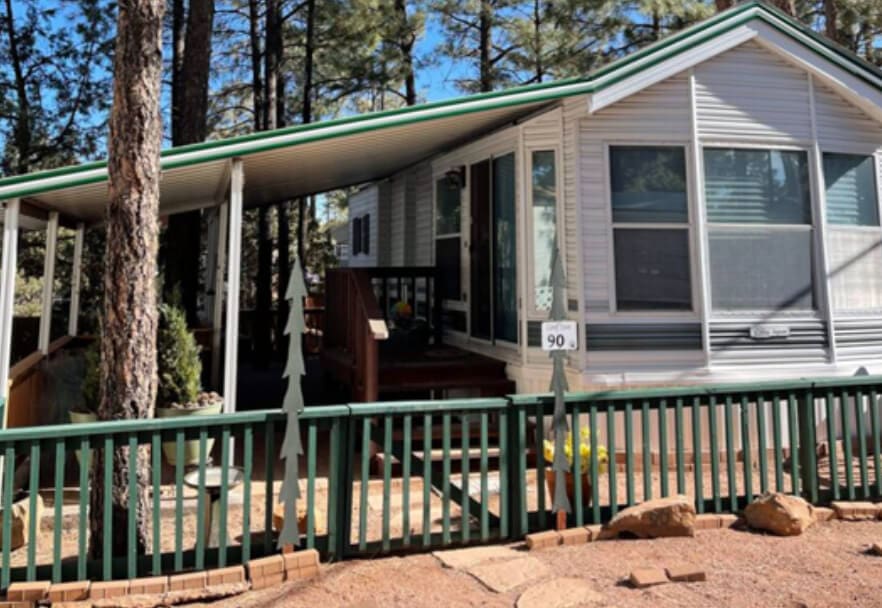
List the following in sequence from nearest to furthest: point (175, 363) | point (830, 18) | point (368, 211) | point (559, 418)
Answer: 1. point (559, 418)
2. point (175, 363)
3. point (368, 211)
4. point (830, 18)

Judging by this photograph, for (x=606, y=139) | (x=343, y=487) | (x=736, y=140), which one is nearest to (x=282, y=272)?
(x=606, y=139)

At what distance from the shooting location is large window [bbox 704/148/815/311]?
576cm

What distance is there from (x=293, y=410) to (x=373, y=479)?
2030 millimetres

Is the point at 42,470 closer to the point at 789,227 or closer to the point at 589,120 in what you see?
the point at 589,120

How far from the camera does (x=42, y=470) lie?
5.39 meters

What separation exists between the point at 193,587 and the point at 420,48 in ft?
45.9

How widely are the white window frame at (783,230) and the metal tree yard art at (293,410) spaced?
13.3 ft

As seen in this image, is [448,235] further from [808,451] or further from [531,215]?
[808,451]

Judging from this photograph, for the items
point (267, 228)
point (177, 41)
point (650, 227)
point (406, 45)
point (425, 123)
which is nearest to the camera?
point (425, 123)

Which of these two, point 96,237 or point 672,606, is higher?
point 96,237

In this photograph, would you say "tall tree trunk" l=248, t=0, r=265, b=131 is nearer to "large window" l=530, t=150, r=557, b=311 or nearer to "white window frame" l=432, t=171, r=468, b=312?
"white window frame" l=432, t=171, r=468, b=312

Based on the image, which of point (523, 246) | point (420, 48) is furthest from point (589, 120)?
point (420, 48)

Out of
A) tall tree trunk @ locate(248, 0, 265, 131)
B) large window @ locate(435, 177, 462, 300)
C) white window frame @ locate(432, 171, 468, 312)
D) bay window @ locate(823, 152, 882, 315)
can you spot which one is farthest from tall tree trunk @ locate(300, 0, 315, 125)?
bay window @ locate(823, 152, 882, 315)

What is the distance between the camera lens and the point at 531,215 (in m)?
6.16
